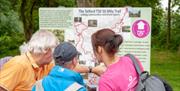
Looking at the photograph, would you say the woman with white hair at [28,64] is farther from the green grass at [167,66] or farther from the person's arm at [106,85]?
the green grass at [167,66]

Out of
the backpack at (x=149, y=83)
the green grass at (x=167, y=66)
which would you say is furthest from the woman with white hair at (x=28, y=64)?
the green grass at (x=167, y=66)

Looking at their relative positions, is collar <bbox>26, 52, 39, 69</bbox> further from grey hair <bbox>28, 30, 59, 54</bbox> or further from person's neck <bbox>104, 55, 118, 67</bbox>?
person's neck <bbox>104, 55, 118, 67</bbox>

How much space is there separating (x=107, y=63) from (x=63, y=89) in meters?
0.42

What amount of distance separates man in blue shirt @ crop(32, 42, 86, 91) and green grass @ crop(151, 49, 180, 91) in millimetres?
10430

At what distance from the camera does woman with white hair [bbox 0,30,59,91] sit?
13.0 ft

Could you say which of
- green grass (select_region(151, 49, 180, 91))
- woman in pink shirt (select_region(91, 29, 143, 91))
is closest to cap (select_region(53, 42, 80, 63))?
woman in pink shirt (select_region(91, 29, 143, 91))

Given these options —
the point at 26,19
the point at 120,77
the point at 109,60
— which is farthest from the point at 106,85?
the point at 26,19

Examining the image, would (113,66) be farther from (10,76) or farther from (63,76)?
(10,76)

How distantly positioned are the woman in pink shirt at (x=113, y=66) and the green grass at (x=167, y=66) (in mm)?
10304

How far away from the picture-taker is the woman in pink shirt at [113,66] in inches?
137

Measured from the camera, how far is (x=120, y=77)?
138 inches

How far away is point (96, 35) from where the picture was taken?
3.68 m

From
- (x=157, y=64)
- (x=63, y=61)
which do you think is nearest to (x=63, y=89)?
(x=63, y=61)

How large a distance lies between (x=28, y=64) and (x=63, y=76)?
67 centimetres
